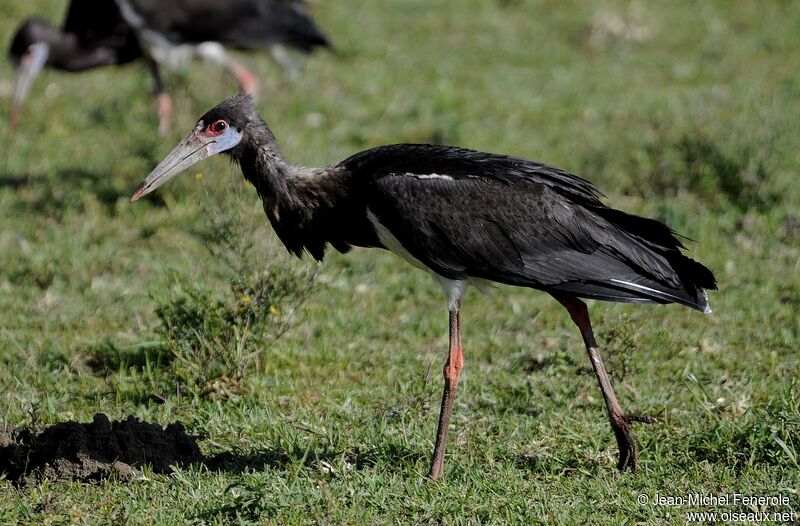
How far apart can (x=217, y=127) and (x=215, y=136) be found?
0.15 ft

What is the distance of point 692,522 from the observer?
4414 mm

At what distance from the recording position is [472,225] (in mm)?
5055

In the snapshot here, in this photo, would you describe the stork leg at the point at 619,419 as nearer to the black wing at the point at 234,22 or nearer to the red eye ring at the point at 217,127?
the red eye ring at the point at 217,127

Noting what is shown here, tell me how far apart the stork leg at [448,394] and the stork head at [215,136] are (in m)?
1.31

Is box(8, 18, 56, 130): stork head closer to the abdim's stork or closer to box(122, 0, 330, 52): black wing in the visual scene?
box(122, 0, 330, 52): black wing

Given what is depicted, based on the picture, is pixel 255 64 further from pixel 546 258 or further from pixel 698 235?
pixel 546 258

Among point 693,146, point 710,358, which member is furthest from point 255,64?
point 710,358

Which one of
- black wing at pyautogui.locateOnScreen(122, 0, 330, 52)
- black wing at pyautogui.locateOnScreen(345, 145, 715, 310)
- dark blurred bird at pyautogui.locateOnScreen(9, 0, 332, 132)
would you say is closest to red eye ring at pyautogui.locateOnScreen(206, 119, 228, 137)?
black wing at pyautogui.locateOnScreen(345, 145, 715, 310)

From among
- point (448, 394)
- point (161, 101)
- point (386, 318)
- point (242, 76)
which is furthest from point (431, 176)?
point (242, 76)

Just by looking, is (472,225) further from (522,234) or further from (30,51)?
(30,51)

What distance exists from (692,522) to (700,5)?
30.3 ft

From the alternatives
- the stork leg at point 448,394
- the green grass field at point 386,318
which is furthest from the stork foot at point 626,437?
the stork leg at point 448,394

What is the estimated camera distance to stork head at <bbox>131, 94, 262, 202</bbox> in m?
5.27

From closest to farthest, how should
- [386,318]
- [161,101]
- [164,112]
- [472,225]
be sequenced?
[472,225] < [386,318] < [164,112] < [161,101]
